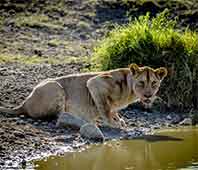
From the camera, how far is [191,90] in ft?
57.3

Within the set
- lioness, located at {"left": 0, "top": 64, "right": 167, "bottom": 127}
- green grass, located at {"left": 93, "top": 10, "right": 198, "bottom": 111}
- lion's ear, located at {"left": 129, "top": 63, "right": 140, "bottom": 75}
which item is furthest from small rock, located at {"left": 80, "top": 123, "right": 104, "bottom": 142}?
green grass, located at {"left": 93, "top": 10, "right": 198, "bottom": 111}

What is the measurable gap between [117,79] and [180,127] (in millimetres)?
1626

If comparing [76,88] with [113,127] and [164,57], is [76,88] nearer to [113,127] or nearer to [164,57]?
[113,127]

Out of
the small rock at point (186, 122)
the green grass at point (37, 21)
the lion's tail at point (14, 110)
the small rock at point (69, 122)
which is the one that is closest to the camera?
the small rock at point (69, 122)

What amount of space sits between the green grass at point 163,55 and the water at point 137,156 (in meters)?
2.52

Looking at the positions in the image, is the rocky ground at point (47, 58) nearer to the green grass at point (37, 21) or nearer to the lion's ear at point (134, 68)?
the green grass at point (37, 21)

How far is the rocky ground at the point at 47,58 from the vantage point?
45.2ft

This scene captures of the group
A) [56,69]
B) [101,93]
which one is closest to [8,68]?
[56,69]

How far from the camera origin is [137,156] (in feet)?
44.3

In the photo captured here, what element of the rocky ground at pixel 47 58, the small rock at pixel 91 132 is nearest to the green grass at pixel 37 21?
the rocky ground at pixel 47 58

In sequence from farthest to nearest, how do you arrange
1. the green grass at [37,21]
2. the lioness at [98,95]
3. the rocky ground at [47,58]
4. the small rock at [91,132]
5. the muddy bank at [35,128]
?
the green grass at [37,21]
the lioness at [98,95]
the small rock at [91,132]
the rocky ground at [47,58]
the muddy bank at [35,128]

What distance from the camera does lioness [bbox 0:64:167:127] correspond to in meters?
15.0

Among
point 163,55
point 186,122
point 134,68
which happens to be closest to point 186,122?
point 186,122

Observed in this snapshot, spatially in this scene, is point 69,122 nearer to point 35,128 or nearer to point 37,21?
point 35,128
